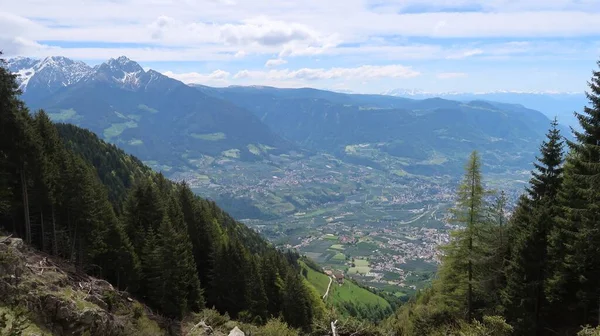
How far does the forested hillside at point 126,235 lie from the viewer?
32.5 m

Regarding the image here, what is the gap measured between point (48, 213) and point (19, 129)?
9625mm

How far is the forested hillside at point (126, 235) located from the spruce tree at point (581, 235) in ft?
86.4

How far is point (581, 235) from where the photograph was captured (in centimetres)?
2234

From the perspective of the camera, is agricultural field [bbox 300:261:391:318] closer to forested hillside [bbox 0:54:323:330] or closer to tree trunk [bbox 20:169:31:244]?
forested hillside [bbox 0:54:323:330]

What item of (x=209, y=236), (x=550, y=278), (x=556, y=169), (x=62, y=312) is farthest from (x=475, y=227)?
(x=209, y=236)

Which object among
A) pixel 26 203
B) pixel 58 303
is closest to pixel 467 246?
pixel 58 303

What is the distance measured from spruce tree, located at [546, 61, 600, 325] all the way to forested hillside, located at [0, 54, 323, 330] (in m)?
26.3

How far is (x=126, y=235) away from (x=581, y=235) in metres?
38.5

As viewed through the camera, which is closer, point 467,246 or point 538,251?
point 538,251

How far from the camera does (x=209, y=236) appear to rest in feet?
172

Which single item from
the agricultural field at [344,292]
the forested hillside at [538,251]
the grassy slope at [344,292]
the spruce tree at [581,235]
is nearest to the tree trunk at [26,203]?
the forested hillside at [538,251]

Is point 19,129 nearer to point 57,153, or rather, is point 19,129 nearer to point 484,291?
point 57,153

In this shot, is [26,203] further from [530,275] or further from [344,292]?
[344,292]

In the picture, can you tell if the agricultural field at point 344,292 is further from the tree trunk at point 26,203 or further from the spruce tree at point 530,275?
the tree trunk at point 26,203
